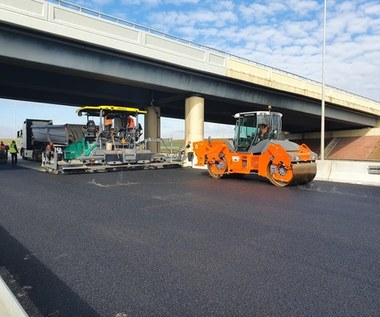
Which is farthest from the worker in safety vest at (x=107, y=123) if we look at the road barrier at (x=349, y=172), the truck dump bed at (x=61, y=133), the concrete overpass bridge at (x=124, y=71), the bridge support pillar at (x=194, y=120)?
the road barrier at (x=349, y=172)

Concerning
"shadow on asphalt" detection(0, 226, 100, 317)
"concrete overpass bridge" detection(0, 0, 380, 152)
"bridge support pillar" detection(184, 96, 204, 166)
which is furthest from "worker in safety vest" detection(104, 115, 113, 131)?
"shadow on asphalt" detection(0, 226, 100, 317)

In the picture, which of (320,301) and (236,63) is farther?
(236,63)

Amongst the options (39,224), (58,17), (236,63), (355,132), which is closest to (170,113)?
(236,63)

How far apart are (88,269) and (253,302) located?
1.95 meters

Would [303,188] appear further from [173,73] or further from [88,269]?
[173,73]

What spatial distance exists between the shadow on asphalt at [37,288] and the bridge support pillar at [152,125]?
1012 inches

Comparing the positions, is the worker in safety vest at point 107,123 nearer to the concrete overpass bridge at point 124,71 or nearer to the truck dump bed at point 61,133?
the concrete overpass bridge at point 124,71

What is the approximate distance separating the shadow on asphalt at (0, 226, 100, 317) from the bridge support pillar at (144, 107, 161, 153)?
84.3ft

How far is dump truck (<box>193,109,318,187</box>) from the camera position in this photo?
10.9 metres

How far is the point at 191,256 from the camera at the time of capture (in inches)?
169

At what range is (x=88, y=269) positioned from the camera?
152 inches

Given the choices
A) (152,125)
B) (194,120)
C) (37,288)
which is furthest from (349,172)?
(152,125)

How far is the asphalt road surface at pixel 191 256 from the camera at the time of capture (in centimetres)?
306

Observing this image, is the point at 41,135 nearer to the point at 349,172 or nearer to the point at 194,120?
the point at 194,120
